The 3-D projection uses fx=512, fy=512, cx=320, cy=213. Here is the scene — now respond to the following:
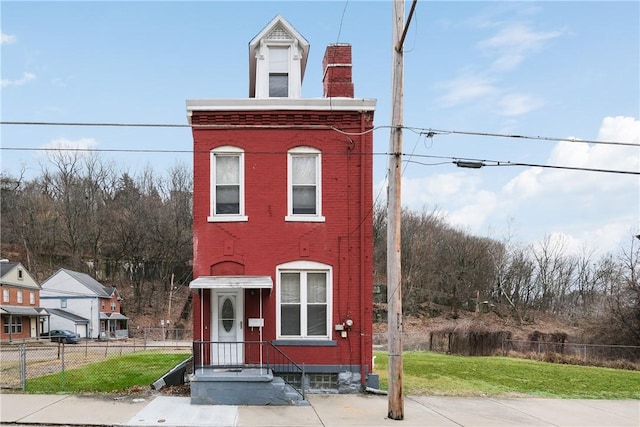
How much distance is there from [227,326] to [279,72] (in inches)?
281

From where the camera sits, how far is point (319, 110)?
1346 cm

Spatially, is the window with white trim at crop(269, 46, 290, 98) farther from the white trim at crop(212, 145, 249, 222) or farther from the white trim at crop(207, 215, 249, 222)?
the white trim at crop(207, 215, 249, 222)

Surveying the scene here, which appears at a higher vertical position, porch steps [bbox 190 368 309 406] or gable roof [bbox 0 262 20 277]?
gable roof [bbox 0 262 20 277]

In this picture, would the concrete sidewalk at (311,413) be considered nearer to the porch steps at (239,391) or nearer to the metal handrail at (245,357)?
the porch steps at (239,391)

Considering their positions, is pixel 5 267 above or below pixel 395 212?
below

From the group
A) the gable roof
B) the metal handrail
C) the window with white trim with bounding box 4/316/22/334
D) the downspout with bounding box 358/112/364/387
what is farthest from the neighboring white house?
the downspout with bounding box 358/112/364/387

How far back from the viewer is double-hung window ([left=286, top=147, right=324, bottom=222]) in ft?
44.2

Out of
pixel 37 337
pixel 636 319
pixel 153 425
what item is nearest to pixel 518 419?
pixel 153 425

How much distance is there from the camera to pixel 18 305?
4441 centimetres

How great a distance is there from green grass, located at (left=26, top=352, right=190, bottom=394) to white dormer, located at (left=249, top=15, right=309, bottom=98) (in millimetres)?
8486

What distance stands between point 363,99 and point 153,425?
8962 millimetres

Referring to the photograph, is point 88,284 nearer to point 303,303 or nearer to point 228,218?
point 228,218

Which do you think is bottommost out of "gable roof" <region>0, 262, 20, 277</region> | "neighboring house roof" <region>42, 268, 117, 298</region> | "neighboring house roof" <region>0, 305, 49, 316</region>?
"neighboring house roof" <region>0, 305, 49, 316</region>

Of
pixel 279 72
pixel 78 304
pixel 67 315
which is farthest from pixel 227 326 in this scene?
pixel 78 304
